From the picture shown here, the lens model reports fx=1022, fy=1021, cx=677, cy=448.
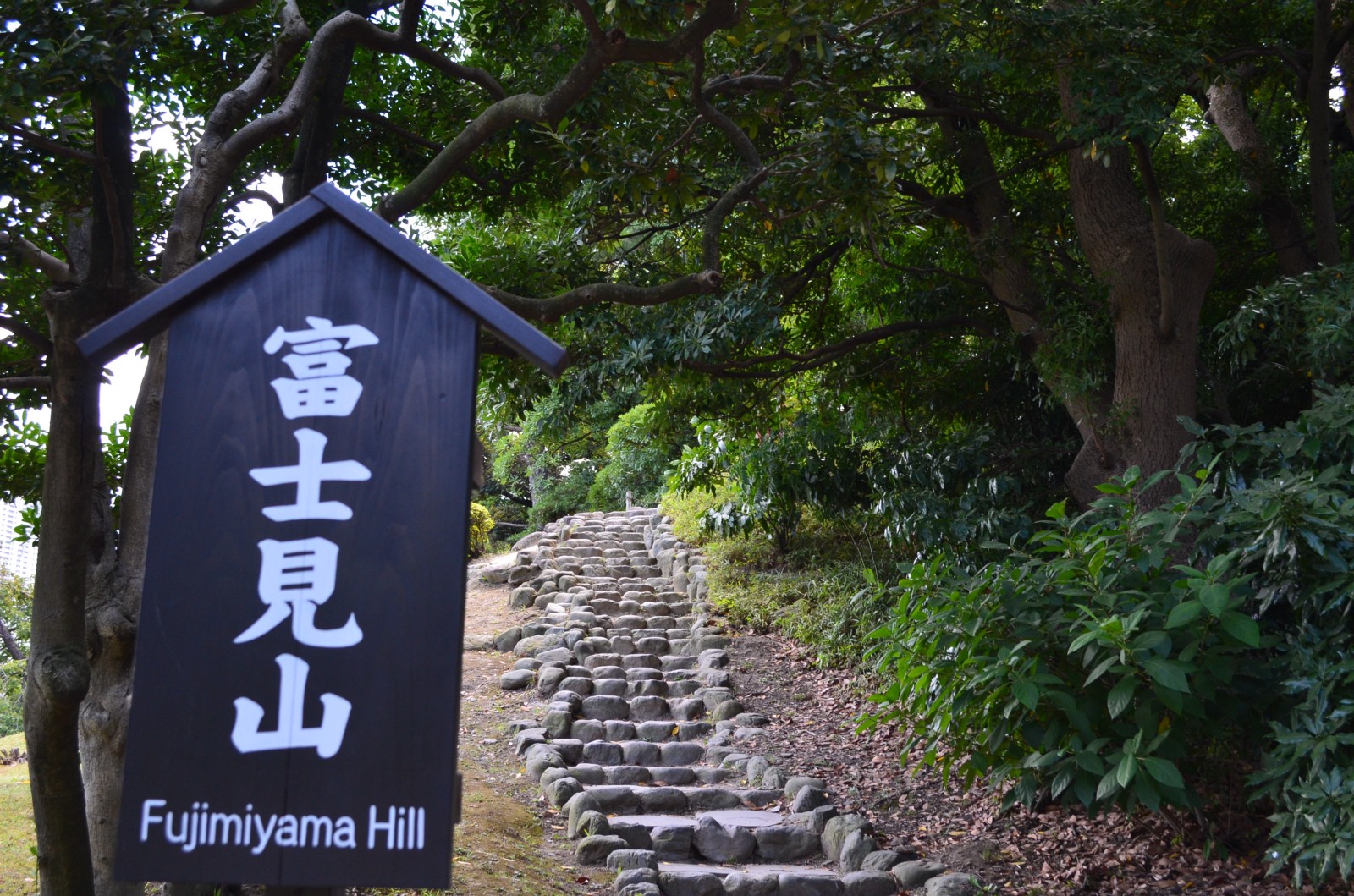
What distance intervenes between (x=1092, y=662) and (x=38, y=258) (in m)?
4.76

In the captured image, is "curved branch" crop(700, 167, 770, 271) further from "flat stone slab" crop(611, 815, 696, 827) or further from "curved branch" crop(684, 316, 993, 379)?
"flat stone slab" crop(611, 815, 696, 827)

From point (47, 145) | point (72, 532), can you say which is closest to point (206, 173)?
point (47, 145)

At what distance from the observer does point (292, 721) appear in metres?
2.23

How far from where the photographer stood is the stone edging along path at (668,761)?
5.61m

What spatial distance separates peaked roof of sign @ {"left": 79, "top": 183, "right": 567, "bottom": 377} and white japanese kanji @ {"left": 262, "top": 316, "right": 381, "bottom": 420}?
21 centimetres

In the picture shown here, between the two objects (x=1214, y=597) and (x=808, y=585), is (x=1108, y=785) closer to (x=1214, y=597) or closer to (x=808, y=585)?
(x=1214, y=597)

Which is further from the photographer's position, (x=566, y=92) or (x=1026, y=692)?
(x=566, y=92)

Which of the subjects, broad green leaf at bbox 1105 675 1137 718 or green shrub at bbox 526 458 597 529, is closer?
broad green leaf at bbox 1105 675 1137 718

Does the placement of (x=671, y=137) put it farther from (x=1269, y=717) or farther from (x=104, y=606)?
(x=1269, y=717)

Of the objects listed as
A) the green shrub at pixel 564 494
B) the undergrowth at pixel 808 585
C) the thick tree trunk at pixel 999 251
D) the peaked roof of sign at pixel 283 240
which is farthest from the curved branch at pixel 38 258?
the green shrub at pixel 564 494

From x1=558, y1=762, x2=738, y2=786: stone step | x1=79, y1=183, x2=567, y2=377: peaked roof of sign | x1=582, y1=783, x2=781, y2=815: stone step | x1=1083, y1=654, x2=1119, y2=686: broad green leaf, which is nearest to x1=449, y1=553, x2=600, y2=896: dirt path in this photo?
x1=558, y1=762, x2=738, y2=786: stone step

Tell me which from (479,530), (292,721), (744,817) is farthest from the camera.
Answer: (479,530)

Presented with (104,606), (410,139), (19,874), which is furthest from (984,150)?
(19,874)

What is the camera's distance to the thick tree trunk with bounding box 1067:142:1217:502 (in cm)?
654
